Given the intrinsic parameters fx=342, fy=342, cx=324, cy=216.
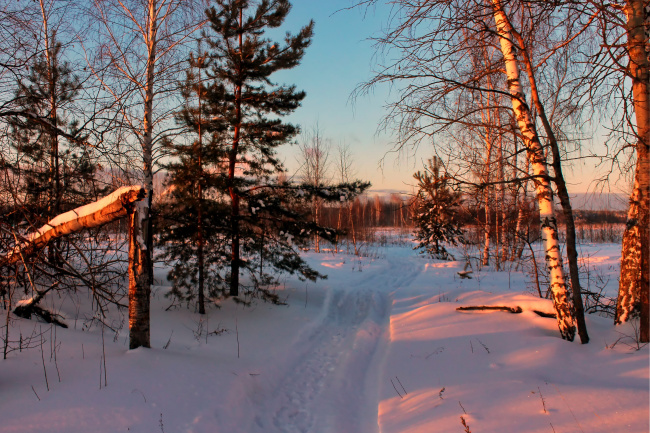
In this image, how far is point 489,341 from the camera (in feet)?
16.7

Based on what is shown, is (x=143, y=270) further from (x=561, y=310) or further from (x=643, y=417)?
(x=561, y=310)

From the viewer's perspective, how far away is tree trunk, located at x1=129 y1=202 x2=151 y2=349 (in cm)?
411

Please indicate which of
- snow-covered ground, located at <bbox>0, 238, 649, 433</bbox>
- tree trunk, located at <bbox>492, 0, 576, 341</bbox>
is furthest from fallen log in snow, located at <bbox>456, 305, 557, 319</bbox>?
tree trunk, located at <bbox>492, 0, 576, 341</bbox>

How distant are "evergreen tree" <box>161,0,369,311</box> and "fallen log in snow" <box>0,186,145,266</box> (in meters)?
3.14

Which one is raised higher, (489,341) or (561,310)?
(561,310)

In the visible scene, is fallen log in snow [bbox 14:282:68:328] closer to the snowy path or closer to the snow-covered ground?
the snow-covered ground

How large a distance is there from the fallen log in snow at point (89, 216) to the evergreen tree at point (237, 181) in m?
3.14

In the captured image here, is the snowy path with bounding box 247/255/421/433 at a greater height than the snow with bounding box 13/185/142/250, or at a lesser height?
lesser

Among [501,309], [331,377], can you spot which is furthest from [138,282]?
[501,309]

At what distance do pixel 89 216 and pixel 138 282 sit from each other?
991mm

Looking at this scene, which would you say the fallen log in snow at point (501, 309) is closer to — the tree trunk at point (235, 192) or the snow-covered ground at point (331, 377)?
the snow-covered ground at point (331, 377)

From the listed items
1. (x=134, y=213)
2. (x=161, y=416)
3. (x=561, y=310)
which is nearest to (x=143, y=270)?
(x=134, y=213)

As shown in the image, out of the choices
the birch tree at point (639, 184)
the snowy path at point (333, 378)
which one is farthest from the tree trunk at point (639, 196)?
the snowy path at point (333, 378)

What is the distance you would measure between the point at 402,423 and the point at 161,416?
2.44 meters
